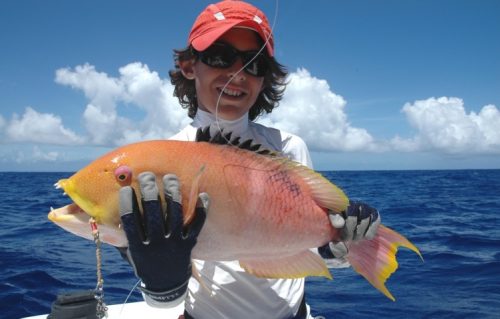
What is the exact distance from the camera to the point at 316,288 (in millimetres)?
7758

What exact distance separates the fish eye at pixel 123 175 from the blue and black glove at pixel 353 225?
1218 millimetres

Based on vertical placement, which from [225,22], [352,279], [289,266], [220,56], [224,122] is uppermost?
[225,22]

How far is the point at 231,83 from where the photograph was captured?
9.86 ft

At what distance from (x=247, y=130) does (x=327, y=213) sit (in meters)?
1.13

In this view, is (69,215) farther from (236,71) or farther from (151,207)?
(236,71)

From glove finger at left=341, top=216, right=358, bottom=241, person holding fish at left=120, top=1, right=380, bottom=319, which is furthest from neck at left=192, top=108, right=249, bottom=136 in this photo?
glove finger at left=341, top=216, right=358, bottom=241

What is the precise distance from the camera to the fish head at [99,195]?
2186 millimetres

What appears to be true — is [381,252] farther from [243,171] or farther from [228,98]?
[228,98]

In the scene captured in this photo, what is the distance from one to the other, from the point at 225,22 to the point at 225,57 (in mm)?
241

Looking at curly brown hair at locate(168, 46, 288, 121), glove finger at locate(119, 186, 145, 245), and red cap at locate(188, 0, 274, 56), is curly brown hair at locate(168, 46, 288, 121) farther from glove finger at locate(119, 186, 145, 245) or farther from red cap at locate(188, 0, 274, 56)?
glove finger at locate(119, 186, 145, 245)

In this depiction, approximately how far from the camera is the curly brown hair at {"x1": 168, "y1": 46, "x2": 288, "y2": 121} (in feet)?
12.6

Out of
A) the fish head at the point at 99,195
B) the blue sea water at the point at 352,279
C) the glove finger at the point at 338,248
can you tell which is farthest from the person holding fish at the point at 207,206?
the blue sea water at the point at 352,279

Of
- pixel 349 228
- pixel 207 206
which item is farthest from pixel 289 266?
pixel 207 206

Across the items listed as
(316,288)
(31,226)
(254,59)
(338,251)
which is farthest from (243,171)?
(31,226)
